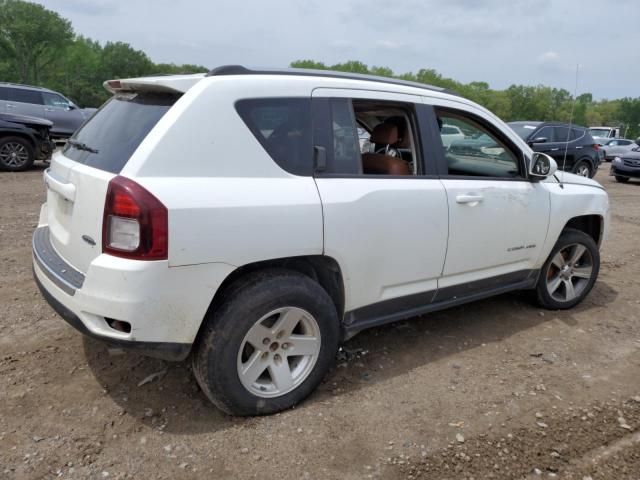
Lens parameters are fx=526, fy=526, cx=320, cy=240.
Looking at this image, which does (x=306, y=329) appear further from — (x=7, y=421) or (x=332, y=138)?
(x=7, y=421)

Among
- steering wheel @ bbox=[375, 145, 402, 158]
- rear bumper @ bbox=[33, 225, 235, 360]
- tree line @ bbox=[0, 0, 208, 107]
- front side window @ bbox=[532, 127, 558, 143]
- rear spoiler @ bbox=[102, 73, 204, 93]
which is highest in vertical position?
tree line @ bbox=[0, 0, 208, 107]

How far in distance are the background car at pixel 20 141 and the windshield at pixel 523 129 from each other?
10.7 m

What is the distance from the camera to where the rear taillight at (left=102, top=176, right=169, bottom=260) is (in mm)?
2354

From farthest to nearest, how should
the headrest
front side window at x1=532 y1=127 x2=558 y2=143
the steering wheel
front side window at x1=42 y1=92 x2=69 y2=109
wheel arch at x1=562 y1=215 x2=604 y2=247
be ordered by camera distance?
front side window at x1=42 y1=92 x2=69 y2=109 < front side window at x1=532 y1=127 x2=558 y2=143 < wheel arch at x1=562 y1=215 x2=604 y2=247 < the steering wheel < the headrest

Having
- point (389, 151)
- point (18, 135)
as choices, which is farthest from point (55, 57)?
point (389, 151)

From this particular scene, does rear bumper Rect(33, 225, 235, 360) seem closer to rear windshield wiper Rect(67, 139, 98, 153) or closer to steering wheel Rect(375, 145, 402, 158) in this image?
rear windshield wiper Rect(67, 139, 98, 153)

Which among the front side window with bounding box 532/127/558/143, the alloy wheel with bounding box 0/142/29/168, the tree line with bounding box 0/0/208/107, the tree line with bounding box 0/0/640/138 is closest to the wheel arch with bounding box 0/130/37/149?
the alloy wheel with bounding box 0/142/29/168

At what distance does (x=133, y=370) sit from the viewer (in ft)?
10.9

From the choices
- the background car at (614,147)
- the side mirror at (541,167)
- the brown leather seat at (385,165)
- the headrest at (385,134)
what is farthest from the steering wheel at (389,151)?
the background car at (614,147)

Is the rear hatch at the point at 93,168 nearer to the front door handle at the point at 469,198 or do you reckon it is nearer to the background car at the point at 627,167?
the front door handle at the point at 469,198

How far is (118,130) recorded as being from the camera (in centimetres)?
281

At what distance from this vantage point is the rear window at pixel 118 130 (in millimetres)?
2617

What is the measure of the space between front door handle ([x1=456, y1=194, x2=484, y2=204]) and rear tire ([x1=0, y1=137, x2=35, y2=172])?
10568 mm

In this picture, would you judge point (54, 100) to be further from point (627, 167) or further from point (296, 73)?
point (627, 167)
